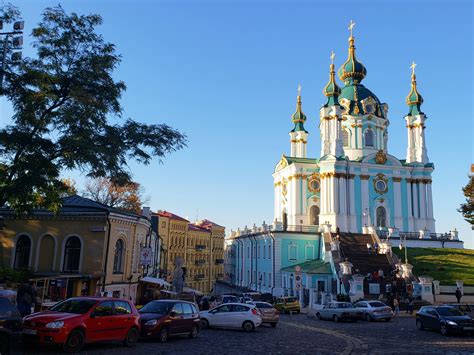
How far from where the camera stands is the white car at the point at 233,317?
21094 millimetres

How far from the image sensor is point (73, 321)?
13.2 metres

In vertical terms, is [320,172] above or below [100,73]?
above

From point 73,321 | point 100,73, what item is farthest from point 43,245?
point 73,321

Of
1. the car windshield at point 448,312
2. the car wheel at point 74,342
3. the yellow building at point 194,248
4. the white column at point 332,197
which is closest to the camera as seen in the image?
the car wheel at point 74,342

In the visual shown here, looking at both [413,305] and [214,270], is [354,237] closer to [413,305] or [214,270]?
[413,305]

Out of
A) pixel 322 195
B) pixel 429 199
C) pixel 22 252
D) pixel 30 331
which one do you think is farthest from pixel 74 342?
pixel 429 199

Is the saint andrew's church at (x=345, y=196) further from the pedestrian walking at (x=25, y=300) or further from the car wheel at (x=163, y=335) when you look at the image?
the pedestrian walking at (x=25, y=300)

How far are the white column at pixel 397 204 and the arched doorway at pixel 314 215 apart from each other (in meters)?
9.23

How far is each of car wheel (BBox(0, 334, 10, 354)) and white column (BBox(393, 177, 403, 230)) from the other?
5161 centimetres

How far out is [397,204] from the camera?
5784 cm

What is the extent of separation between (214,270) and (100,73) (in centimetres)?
7560

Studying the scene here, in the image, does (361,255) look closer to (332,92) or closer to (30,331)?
(332,92)

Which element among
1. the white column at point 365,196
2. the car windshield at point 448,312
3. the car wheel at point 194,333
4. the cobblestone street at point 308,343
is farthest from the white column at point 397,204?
the car wheel at point 194,333

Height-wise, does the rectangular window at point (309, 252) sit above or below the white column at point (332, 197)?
below
